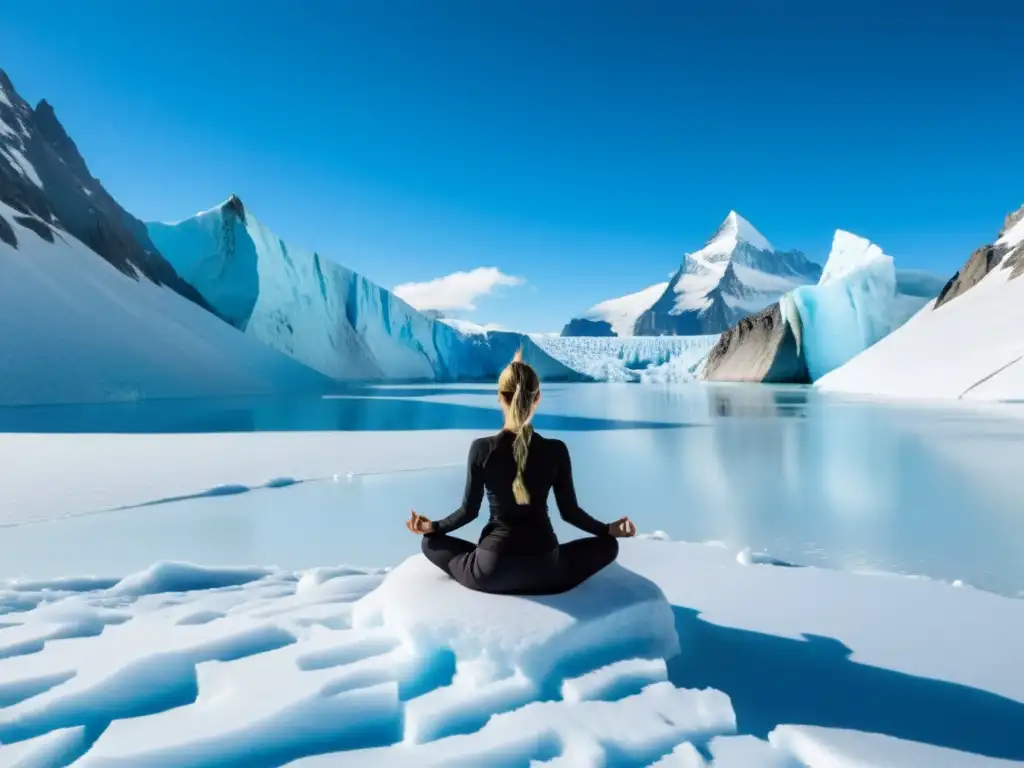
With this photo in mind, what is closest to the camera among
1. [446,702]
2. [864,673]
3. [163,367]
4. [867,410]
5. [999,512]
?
[446,702]

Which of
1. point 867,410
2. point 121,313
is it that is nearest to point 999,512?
point 867,410

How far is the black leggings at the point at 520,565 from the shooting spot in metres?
2.27

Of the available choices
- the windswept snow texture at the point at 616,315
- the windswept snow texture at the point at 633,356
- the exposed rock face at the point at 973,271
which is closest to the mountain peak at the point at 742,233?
the windswept snow texture at the point at 616,315

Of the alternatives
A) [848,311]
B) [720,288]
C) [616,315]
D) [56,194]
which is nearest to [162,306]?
[56,194]

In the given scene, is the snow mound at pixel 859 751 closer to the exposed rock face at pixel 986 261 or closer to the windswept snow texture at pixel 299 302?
the exposed rock face at pixel 986 261

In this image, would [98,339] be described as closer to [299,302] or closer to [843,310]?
[299,302]

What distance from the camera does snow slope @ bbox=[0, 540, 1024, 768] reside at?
1731 mm

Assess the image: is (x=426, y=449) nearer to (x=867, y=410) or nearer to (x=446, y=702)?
(x=446, y=702)

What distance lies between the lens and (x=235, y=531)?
182 inches

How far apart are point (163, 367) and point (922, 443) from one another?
2189cm

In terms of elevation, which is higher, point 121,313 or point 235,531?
point 121,313

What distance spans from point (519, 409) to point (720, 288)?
403 ft

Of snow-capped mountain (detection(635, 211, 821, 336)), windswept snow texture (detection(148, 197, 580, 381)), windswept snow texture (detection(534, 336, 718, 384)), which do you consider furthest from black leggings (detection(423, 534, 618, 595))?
snow-capped mountain (detection(635, 211, 821, 336))

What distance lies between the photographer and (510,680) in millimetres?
2012
